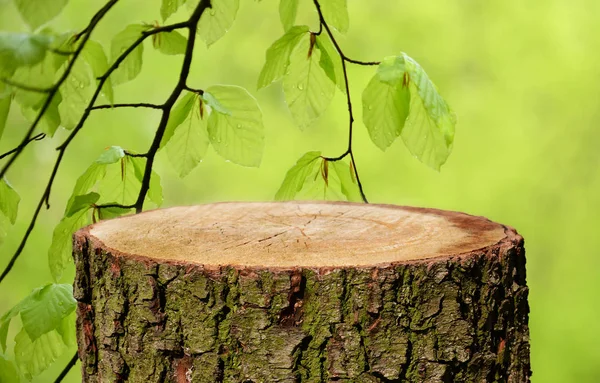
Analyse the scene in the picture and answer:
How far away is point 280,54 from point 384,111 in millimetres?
243

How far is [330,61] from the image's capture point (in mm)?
1177

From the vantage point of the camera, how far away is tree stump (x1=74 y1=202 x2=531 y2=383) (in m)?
0.80

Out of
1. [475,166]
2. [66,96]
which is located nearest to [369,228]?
[66,96]

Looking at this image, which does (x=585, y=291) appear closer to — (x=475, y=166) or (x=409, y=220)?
(x=475, y=166)

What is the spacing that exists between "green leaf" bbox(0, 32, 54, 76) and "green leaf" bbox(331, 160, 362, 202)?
25.0 inches

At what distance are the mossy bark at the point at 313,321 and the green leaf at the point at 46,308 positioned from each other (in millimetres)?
124

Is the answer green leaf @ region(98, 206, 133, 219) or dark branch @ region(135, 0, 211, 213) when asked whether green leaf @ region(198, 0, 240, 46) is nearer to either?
dark branch @ region(135, 0, 211, 213)

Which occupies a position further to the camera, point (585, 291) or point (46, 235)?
point (585, 291)

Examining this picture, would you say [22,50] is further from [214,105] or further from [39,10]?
[214,105]

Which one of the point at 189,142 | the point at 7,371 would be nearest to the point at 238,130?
the point at 189,142

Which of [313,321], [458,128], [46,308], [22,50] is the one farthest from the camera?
[458,128]

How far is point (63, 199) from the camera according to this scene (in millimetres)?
3133

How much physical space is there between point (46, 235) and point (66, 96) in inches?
84.6

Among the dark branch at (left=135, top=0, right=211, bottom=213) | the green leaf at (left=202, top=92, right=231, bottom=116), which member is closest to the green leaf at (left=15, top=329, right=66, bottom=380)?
the dark branch at (left=135, top=0, right=211, bottom=213)
